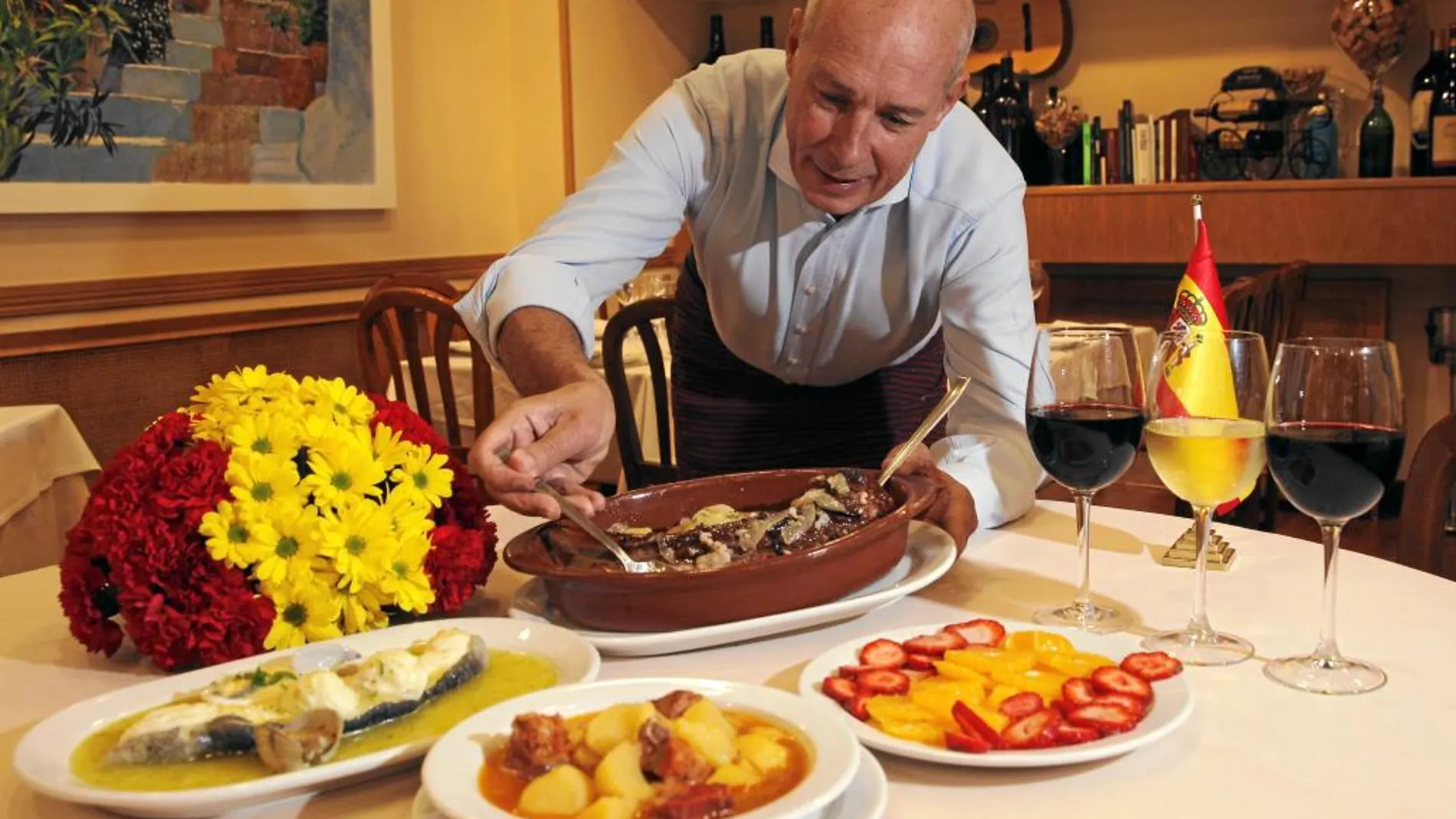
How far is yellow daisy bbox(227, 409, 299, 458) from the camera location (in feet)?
3.23

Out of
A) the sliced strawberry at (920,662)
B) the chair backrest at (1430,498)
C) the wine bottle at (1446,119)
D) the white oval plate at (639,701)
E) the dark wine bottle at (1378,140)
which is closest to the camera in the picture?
the white oval plate at (639,701)

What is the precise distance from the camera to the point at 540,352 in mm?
1441

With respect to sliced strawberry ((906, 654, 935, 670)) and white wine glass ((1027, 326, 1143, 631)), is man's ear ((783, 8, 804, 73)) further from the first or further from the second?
sliced strawberry ((906, 654, 935, 670))

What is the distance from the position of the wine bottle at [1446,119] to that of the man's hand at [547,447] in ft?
12.3

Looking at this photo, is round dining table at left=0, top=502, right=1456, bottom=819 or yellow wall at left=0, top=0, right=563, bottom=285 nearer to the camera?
round dining table at left=0, top=502, right=1456, bottom=819

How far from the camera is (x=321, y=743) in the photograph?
75cm

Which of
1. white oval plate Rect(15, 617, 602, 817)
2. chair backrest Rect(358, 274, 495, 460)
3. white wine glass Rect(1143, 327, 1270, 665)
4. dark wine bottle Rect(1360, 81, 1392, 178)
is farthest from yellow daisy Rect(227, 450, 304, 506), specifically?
dark wine bottle Rect(1360, 81, 1392, 178)

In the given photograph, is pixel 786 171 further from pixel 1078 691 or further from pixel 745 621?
pixel 1078 691

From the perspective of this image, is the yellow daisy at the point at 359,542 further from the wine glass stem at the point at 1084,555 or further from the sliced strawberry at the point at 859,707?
the wine glass stem at the point at 1084,555

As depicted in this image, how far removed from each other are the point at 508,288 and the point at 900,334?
1.93 ft

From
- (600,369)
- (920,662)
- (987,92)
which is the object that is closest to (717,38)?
(987,92)

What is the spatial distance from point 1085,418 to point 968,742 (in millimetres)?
354

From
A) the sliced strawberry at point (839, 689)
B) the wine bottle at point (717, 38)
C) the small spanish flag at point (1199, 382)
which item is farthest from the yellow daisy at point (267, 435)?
the wine bottle at point (717, 38)

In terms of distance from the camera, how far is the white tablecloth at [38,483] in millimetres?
2324
